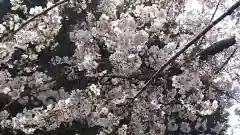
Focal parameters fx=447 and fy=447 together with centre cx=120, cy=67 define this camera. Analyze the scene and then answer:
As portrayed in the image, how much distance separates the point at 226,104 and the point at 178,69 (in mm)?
6068

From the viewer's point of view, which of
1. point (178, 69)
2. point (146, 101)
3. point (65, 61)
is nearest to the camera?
point (178, 69)

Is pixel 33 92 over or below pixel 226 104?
below

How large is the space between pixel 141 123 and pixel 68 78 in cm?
130

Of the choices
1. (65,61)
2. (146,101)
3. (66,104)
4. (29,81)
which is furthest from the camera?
(65,61)

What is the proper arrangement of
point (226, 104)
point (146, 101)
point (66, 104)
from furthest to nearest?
point (226, 104) < point (146, 101) < point (66, 104)

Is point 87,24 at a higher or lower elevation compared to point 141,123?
higher

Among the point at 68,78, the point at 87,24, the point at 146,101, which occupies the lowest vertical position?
the point at 146,101

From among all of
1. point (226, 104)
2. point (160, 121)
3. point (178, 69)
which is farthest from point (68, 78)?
point (226, 104)

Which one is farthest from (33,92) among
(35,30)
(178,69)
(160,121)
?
(178,69)

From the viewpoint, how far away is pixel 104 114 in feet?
19.9

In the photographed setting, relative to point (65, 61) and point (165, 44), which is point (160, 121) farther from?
point (65, 61)

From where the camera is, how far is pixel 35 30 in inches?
255

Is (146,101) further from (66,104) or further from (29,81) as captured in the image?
(29,81)

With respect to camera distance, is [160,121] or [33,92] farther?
[160,121]
